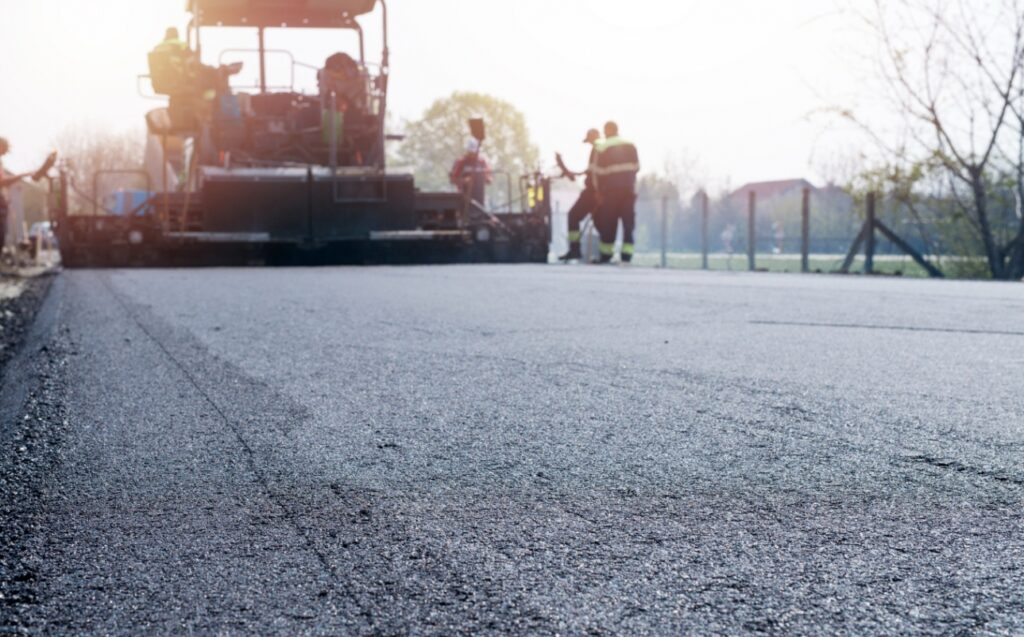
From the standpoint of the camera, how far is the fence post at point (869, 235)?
1569cm

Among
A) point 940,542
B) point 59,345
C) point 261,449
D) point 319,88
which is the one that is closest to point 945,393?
point 940,542

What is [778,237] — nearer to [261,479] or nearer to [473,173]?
[473,173]

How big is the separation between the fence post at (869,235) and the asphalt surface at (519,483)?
33.5ft

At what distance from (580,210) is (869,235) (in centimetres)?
457

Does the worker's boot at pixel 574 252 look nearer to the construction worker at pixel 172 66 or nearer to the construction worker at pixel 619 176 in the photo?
the construction worker at pixel 619 176

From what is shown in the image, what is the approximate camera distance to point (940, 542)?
214cm

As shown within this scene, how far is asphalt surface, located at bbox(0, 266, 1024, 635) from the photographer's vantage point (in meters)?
1.82

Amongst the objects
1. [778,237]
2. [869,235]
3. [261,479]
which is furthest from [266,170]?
[778,237]

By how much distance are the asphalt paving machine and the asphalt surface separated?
9.27 m

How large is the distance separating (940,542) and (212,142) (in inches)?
539

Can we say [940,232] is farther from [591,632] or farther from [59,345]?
[591,632]

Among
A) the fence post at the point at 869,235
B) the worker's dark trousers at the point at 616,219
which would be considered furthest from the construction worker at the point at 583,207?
the fence post at the point at 869,235

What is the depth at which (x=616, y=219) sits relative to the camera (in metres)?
17.4

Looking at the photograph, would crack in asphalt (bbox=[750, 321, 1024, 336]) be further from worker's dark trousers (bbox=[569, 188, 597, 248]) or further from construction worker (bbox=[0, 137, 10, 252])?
worker's dark trousers (bbox=[569, 188, 597, 248])
